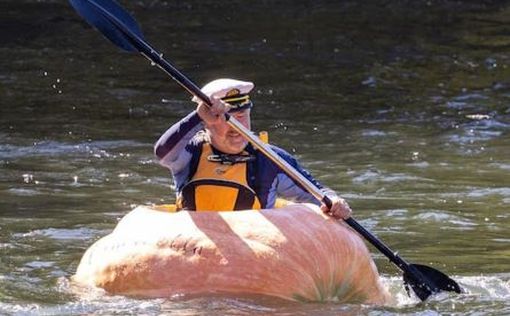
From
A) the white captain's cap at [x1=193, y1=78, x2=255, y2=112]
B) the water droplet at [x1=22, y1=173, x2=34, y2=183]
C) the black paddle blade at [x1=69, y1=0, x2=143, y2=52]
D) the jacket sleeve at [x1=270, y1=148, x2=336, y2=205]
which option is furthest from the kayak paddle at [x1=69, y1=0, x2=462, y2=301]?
the water droplet at [x1=22, y1=173, x2=34, y2=183]

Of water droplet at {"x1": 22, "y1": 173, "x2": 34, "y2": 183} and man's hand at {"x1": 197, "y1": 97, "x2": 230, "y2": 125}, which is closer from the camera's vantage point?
man's hand at {"x1": 197, "y1": 97, "x2": 230, "y2": 125}

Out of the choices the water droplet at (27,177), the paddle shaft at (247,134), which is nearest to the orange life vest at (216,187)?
the paddle shaft at (247,134)

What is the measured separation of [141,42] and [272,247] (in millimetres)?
1208

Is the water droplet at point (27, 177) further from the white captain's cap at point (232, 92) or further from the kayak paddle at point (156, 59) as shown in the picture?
the white captain's cap at point (232, 92)

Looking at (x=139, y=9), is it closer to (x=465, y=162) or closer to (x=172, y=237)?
(x=465, y=162)

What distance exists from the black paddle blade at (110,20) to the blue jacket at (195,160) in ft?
1.51

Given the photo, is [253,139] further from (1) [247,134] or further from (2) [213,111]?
(2) [213,111]

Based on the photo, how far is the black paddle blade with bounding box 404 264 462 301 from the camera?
19.8 feet

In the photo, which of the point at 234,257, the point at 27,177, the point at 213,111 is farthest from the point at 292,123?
the point at 234,257

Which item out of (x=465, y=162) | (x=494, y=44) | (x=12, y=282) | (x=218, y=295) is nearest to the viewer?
(x=218, y=295)

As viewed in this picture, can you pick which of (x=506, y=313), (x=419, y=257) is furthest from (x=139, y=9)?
(x=506, y=313)

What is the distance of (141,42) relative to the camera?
5891 millimetres

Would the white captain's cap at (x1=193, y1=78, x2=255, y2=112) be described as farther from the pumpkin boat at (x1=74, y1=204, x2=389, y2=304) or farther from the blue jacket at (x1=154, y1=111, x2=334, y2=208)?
the pumpkin boat at (x1=74, y1=204, x2=389, y2=304)

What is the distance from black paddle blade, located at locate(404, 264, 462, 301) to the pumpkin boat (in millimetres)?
455
